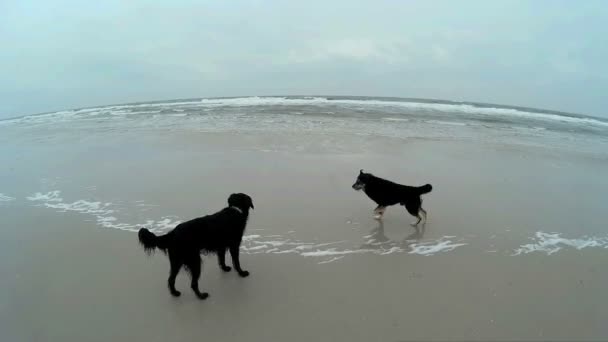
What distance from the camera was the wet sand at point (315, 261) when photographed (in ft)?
10.5

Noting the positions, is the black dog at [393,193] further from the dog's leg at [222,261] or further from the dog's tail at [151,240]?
the dog's tail at [151,240]

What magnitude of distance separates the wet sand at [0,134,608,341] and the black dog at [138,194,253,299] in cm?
35

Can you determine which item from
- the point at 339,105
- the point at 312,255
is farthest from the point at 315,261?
the point at 339,105

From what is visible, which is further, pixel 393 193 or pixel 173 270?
pixel 393 193

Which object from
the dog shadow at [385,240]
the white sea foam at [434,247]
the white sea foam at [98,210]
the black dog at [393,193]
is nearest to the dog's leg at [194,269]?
the white sea foam at [98,210]

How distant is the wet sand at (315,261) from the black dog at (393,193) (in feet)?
1.17

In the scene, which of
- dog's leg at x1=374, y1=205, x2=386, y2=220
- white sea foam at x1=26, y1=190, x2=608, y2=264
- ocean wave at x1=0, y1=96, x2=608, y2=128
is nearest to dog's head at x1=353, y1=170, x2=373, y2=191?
dog's leg at x1=374, y1=205, x2=386, y2=220

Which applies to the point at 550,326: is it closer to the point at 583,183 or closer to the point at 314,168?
the point at 314,168

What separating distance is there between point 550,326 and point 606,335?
0.47m

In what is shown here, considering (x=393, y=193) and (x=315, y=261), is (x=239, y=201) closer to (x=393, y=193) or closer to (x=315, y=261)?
(x=315, y=261)

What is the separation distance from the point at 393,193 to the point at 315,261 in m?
1.95

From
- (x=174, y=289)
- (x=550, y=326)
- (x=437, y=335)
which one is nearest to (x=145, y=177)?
(x=174, y=289)

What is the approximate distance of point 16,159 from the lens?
9.87m

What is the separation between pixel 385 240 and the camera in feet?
16.4
